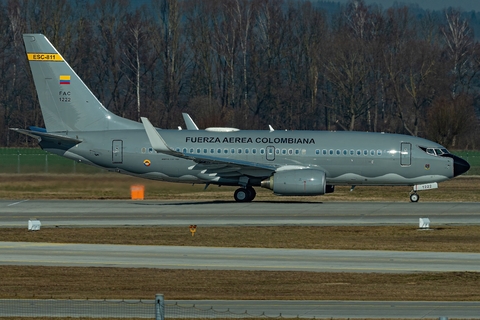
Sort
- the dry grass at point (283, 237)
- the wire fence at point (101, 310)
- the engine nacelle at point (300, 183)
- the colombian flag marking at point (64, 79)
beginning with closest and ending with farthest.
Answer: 1. the wire fence at point (101, 310)
2. the dry grass at point (283, 237)
3. the engine nacelle at point (300, 183)
4. the colombian flag marking at point (64, 79)

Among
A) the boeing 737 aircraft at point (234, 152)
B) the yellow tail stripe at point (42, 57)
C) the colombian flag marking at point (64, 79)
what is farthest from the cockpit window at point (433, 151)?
the yellow tail stripe at point (42, 57)

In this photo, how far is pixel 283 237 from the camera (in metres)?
31.6

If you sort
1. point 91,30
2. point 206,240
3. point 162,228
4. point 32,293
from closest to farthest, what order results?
point 32,293
point 206,240
point 162,228
point 91,30

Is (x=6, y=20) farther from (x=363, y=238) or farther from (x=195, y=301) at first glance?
(x=195, y=301)

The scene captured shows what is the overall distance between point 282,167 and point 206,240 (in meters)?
14.9

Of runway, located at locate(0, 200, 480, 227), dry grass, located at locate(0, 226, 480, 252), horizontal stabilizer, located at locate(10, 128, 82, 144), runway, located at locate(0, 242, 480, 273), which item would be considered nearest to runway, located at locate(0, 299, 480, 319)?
runway, located at locate(0, 242, 480, 273)

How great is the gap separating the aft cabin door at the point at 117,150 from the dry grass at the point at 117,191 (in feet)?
7.82

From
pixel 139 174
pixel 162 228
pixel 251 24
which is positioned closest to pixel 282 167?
pixel 139 174

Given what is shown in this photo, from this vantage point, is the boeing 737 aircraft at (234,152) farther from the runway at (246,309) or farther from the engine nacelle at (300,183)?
the runway at (246,309)

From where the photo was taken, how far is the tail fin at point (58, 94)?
46531 millimetres

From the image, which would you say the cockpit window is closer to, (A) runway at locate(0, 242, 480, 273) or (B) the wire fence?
(A) runway at locate(0, 242, 480, 273)

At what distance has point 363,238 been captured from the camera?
31266 millimetres

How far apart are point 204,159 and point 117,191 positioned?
6704 mm

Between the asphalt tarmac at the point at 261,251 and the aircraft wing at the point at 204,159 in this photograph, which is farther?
the aircraft wing at the point at 204,159
